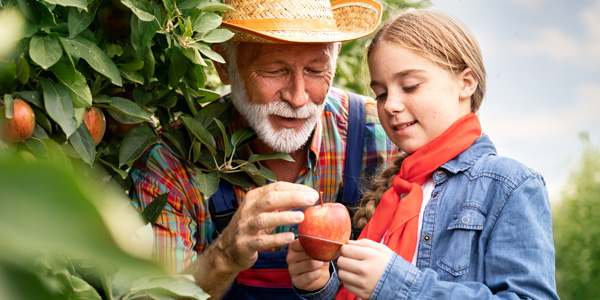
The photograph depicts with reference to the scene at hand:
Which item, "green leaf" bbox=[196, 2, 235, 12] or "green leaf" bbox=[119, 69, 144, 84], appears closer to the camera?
"green leaf" bbox=[119, 69, 144, 84]

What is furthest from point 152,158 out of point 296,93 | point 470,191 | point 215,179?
point 470,191

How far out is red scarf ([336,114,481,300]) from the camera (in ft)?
6.00

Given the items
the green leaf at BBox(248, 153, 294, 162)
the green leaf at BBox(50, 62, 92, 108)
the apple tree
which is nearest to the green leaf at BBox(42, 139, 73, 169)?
the apple tree

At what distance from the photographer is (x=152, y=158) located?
2.47 meters

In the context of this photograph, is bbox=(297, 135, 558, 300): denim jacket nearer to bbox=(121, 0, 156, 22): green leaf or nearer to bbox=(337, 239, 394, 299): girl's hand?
bbox=(337, 239, 394, 299): girl's hand

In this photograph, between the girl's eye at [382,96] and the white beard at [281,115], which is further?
the white beard at [281,115]

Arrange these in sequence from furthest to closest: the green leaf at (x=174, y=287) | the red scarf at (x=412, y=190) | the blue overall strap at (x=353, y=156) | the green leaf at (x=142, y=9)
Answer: the blue overall strap at (x=353, y=156), the red scarf at (x=412, y=190), the green leaf at (x=142, y=9), the green leaf at (x=174, y=287)

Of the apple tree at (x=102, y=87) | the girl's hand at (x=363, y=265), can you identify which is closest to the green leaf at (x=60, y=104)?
the apple tree at (x=102, y=87)

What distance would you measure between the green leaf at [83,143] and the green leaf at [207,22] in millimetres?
435

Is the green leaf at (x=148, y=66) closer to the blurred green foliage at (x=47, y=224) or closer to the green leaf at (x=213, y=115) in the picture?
the green leaf at (x=213, y=115)

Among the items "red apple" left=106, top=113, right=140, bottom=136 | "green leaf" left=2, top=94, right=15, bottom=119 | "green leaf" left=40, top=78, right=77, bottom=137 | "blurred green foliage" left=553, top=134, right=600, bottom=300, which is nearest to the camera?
"green leaf" left=2, top=94, right=15, bottom=119

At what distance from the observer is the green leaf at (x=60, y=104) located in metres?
1.38


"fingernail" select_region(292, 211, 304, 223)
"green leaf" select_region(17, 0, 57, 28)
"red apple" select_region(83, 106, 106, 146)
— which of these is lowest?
"fingernail" select_region(292, 211, 304, 223)

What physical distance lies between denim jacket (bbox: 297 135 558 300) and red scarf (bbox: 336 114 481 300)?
35 mm
